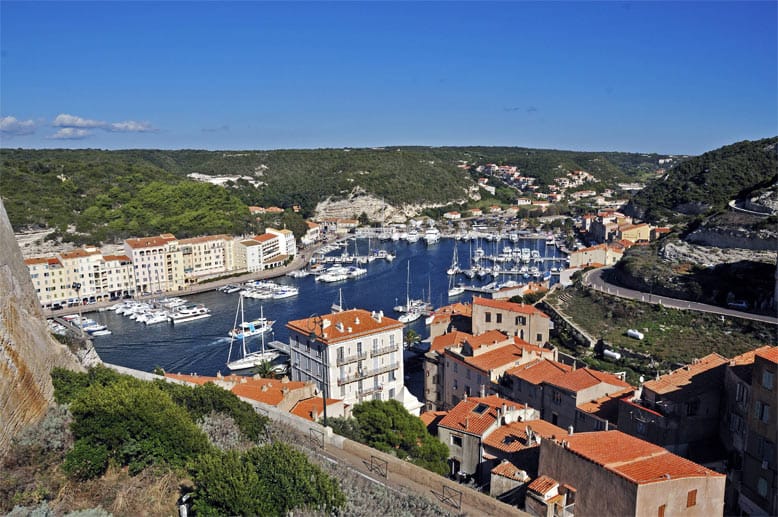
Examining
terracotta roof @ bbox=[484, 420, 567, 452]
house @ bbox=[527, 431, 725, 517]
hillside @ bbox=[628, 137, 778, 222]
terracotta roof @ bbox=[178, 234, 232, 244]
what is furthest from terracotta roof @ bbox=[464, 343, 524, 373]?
hillside @ bbox=[628, 137, 778, 222]

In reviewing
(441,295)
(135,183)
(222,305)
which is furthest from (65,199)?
(441,295)

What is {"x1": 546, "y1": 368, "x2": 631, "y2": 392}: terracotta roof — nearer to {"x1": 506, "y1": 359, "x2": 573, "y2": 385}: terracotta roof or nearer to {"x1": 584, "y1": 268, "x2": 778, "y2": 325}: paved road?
{"x1": 506, "y1": 359, "x2": 573, "y2": 385}: terracotta roof

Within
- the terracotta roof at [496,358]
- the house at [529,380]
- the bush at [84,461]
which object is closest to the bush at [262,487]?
the bush at [84,461]

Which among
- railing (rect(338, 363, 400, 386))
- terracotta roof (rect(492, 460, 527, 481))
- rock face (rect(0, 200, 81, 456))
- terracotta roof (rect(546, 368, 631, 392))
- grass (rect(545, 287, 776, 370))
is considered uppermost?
rock face (rect(0, 200, 81, 456))

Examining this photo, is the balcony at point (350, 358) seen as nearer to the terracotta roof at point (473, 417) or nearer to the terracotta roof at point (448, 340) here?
the terracotta roof at point (448, 340)

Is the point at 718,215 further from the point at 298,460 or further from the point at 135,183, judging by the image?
the point at 135,183

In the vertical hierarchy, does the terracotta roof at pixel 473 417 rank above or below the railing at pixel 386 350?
above

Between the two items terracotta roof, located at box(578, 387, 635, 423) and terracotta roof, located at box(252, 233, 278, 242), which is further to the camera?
terracotta roof, located at box(252, 233, 278, 242)
